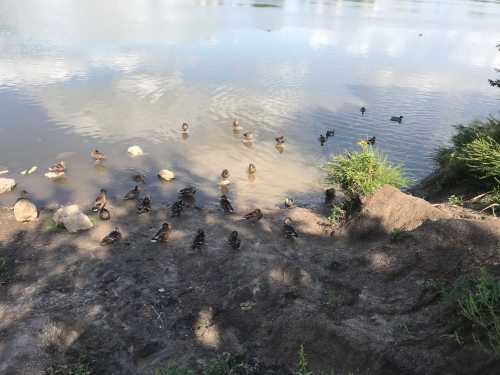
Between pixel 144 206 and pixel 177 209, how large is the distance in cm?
115

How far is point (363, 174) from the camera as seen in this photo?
39.7 ft

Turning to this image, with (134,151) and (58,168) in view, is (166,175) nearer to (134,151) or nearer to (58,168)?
(134,151)

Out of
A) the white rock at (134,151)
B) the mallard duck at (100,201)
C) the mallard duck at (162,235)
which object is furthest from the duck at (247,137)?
the mallard duck at (162,235)

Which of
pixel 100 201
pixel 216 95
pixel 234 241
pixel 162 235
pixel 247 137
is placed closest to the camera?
pixel 234 241

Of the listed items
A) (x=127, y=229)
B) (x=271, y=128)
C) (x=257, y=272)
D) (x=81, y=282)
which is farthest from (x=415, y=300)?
(x=271, y=128)

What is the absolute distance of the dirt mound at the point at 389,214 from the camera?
412 inches

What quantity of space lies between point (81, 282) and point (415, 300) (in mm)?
7308

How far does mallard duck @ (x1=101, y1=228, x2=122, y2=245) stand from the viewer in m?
11.5

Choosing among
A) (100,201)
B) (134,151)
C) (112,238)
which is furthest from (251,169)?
(112,238)

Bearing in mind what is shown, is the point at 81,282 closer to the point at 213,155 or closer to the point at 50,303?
the point at 50,303

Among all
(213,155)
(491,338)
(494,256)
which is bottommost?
(213,155)

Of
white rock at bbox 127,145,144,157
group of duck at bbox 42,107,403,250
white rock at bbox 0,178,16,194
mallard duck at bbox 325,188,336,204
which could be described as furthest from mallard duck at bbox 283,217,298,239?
white rock at bbox 0,178,16,194

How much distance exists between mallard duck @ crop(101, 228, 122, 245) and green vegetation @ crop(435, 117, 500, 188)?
9559mm

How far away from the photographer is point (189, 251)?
11.3m
